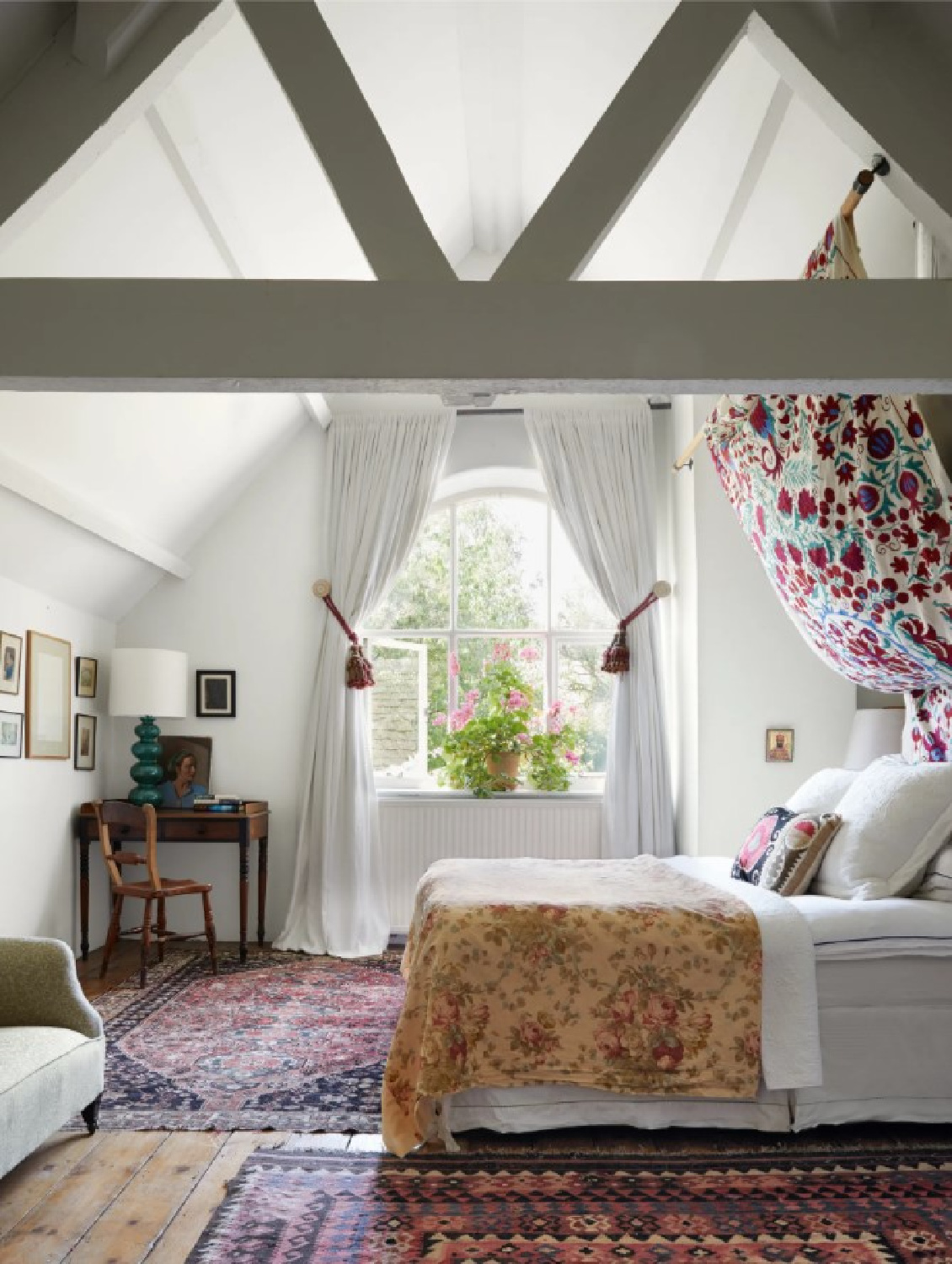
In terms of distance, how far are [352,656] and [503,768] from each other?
1.03 metres

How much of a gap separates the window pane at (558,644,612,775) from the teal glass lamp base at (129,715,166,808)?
2283 mm

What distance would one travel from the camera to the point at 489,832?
6727 millimetres

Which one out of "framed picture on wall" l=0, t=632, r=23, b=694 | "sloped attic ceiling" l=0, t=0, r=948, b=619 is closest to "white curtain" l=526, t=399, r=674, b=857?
"sloped attic ceiling" l=0, t=0, r=948, b=619

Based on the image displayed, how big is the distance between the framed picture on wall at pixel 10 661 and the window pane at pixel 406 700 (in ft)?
7.40

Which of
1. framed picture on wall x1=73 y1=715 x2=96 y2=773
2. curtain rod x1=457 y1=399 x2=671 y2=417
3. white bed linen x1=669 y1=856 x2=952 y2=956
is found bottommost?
white bed linen x1=669 y1=856 x2=952 y2=956

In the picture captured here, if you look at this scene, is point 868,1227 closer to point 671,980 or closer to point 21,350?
point 671,980

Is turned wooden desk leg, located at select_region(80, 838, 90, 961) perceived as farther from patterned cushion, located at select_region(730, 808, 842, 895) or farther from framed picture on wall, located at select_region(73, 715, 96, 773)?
patterned cushion, located at select_region(730, 808, 842, 895)

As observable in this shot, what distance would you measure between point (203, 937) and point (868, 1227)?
4.44 m

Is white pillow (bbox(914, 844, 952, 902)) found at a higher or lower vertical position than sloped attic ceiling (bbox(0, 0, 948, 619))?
lower

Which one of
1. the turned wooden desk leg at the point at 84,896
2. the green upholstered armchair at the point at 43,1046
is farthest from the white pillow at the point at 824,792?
the turned wooden desk leg at the point at 84,896

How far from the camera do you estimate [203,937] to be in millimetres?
6609

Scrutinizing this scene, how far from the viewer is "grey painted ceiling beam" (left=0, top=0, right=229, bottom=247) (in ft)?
9.93

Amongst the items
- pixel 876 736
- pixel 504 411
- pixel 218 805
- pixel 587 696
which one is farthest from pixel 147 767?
pixel 876 736

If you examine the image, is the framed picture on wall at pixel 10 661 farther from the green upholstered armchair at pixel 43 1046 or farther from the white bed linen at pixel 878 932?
the white bed linen at pixel 878 932
